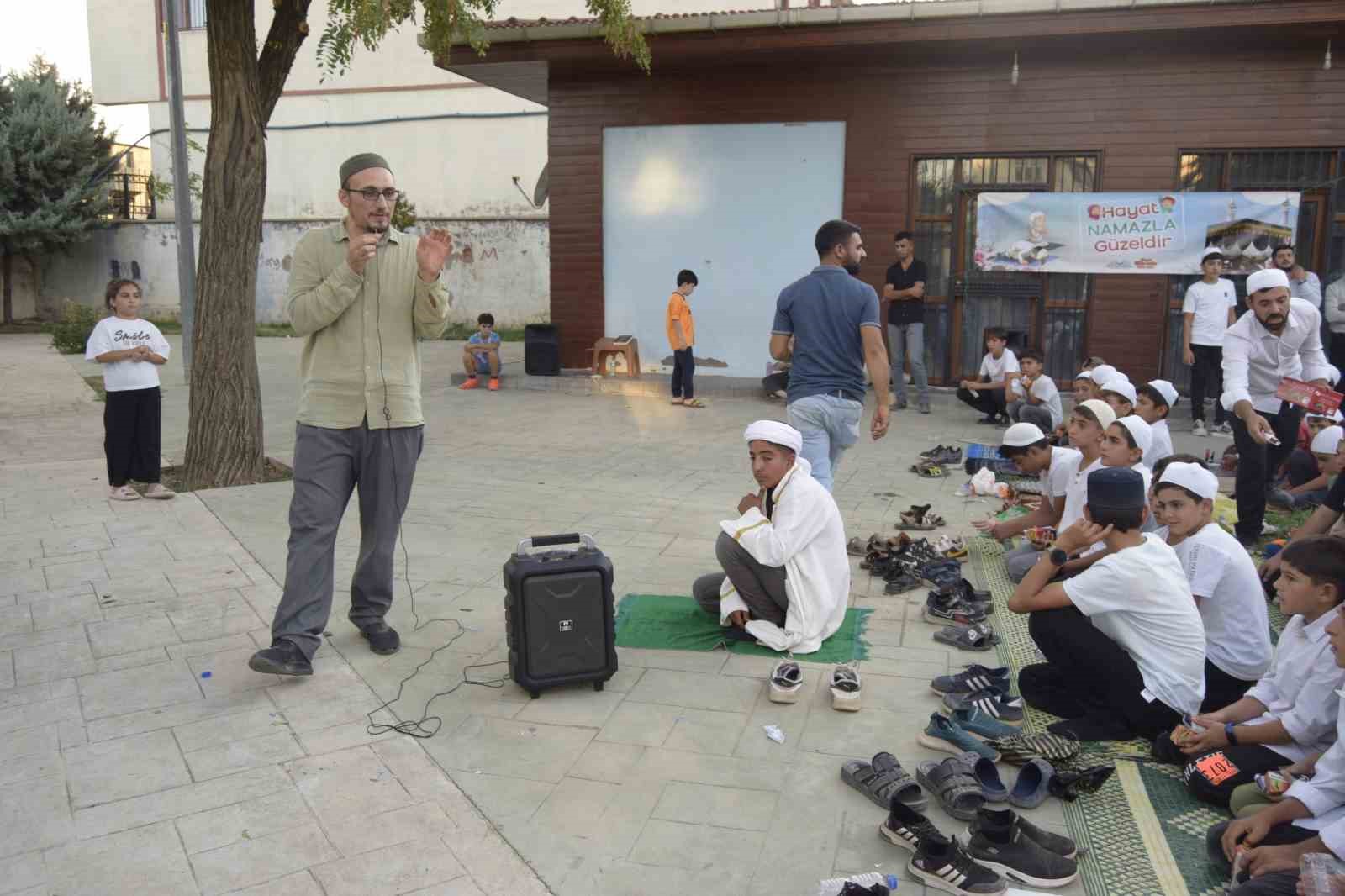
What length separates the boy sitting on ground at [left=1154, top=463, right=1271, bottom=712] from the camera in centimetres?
423

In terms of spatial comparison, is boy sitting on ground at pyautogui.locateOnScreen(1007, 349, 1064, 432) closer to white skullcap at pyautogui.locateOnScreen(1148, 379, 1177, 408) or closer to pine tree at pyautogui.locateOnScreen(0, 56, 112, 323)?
white skullcap at pyautogui.locateOnScreen(1148, 379, 1177, 408)

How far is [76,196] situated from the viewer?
2631cm

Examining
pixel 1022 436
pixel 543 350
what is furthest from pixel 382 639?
pixel 543 350

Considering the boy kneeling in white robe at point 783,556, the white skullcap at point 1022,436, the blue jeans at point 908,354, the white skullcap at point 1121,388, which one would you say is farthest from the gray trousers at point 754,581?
the blue jeans at point 908,354

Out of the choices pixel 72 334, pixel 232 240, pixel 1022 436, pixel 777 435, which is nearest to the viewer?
pixel 777 435

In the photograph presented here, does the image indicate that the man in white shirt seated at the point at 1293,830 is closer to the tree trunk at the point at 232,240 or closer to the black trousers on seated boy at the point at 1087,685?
the black trousers on seated boy at the point at 1087,685

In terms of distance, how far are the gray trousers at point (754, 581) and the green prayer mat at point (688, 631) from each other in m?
0.19

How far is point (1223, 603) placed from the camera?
4305 millimetres

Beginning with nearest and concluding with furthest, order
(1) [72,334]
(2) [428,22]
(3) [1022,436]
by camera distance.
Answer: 1. (3) [1022,436]
2. (2) [428,22]
3. (1) [72,334]

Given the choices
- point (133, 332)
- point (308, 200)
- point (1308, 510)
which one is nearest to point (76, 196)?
point (308, 200)

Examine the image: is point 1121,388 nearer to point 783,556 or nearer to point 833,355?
point 833,355

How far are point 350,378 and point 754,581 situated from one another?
209 centimetres

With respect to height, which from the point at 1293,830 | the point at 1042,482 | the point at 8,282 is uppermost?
the point at 8,282

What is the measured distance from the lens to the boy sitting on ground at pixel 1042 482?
6.25m
